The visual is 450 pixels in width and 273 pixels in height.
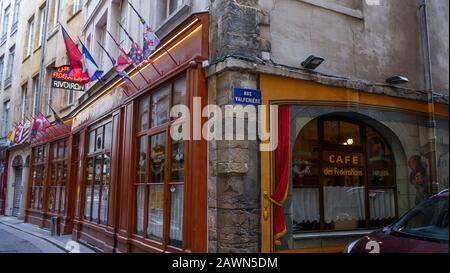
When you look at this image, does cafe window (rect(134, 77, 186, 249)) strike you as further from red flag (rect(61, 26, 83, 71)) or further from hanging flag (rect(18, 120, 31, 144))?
hanging flag (rect(18, 120, 31, 144))

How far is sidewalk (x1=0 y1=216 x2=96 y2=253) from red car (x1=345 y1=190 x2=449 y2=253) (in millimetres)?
7399

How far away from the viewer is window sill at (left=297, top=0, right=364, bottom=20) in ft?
24.9

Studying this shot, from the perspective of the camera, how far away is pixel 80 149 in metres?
13.0

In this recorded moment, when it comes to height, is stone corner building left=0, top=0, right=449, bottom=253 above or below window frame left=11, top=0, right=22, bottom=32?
below

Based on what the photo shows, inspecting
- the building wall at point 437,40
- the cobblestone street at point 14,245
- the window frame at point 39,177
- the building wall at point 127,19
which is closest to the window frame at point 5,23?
the window frame at point 39,177

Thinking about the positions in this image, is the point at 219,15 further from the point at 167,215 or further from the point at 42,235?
the point at 42,235

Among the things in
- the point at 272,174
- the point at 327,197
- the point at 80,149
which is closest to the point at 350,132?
the point at 327,197

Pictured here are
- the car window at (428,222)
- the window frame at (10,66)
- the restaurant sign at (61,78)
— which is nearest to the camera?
the car window at (428,222)

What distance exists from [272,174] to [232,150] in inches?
29.5

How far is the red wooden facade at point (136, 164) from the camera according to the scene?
267 inches

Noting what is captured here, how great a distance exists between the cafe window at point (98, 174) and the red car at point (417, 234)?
689 cm

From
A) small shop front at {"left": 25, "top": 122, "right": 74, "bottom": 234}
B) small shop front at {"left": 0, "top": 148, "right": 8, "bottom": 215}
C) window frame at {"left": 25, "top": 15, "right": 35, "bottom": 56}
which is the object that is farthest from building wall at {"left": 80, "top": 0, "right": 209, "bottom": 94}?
small shop front at {"left": 0, "top": 148, "right": 8, "bottom": 215}

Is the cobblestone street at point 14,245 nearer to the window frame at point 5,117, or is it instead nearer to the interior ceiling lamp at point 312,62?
the interior ceiling lamp at point 312,62

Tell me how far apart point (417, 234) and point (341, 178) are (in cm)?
289
